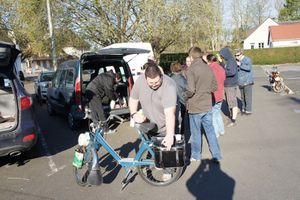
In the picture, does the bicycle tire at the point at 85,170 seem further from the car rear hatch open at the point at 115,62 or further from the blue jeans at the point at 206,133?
the car rear hatch open at the point at 115,62

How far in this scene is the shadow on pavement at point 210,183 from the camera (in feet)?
12.9

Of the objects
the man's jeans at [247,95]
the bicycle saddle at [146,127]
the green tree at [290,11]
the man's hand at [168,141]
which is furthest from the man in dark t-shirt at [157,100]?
the green tree at [290,11]

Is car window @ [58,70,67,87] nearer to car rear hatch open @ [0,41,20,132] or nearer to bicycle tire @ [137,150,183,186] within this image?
car rear hatch open @ [0,41,20,132]

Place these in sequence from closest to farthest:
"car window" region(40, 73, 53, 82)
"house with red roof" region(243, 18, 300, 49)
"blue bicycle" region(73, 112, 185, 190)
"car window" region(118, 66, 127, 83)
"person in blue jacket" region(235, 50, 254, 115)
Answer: "blue bicycle" region(73, 112, 185, 190) < "person in blue jacket" region(235, 50, 254, 115) < "car window" region(118, 66, 127, 83) < "car window" region(40, 73, 53, 82) < "house with red roof" region(243, 18, 300, 49)

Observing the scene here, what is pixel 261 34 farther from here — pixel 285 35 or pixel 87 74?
pixel 87 74

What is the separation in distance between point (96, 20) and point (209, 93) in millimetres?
12933

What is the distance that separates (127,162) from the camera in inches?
169

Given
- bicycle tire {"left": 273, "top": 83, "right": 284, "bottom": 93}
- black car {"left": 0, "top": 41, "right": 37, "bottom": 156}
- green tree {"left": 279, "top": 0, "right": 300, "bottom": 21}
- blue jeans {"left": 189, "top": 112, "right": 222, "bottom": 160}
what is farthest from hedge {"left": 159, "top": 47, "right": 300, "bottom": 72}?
green tree {"left": 279, "top": 0, "right": 300, "bottom": 21}

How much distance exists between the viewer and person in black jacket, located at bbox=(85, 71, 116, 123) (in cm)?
727

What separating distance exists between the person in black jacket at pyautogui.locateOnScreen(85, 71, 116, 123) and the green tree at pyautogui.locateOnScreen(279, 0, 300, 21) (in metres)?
76.7

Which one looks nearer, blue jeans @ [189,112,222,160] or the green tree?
blue jeans @ [189,112,222,160]

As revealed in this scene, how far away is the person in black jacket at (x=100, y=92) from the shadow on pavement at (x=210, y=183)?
311cm

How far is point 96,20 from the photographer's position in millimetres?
16547

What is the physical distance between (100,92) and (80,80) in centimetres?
54
